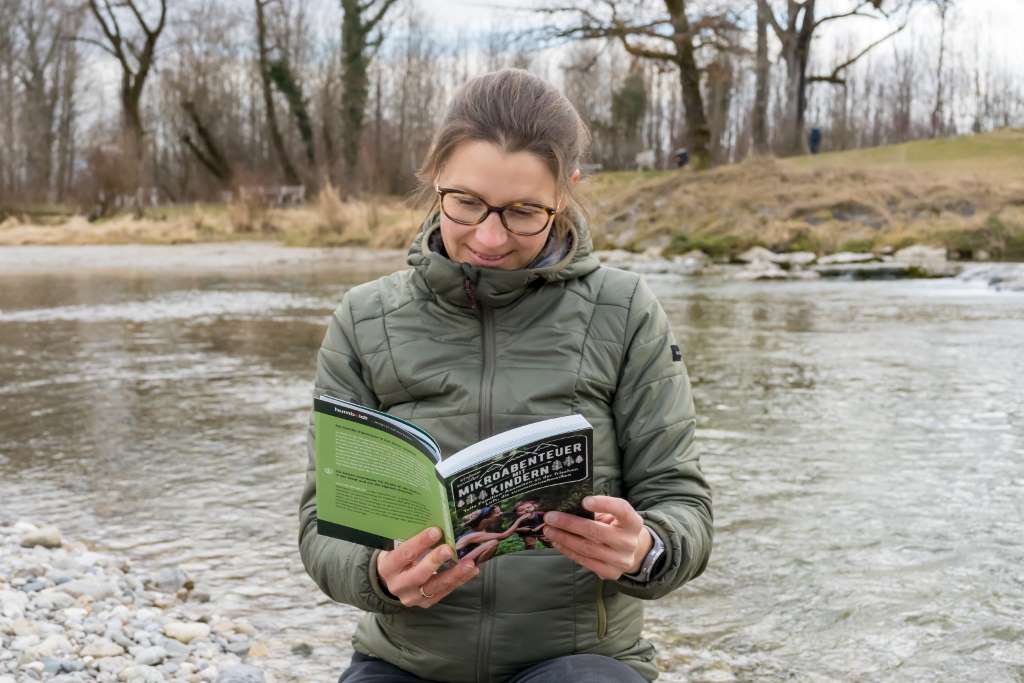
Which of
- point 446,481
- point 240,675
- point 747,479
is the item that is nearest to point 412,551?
point 446,481

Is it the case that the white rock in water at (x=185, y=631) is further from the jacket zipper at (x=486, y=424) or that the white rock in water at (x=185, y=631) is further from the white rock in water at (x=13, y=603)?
the jacket zipper at (x=486, y=424)

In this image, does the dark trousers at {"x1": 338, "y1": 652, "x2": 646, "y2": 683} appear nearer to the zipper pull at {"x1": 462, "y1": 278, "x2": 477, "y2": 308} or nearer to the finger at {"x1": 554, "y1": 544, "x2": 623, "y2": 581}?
the finger at {"x1": 554, "y1": 544, "x2": 623, "y2": 581}

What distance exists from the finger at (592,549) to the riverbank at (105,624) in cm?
124

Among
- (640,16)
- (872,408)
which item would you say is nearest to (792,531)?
(872,408)

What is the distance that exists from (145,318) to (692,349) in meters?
5.08

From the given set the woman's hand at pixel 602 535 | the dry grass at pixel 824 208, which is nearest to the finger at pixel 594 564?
the woman's hand at pixel 602 535

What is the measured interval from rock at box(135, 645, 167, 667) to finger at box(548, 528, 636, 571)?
1454 millimetres

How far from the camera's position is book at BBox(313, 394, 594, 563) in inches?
52.2

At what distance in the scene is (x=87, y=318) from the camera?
9.72m

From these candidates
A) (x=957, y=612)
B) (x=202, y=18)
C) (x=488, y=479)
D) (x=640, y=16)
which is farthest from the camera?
(x=202, y=18)

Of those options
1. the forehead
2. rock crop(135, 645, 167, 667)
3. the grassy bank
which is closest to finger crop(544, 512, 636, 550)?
the forehead

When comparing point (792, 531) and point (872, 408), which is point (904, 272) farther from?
point (792, 531)

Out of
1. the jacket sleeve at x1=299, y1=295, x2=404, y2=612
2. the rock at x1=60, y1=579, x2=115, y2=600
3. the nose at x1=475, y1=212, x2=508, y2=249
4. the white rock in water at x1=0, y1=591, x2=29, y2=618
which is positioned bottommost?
the rock at x1=60, y1=579, x2=115, y2=600

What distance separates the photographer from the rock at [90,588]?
2881 mm
